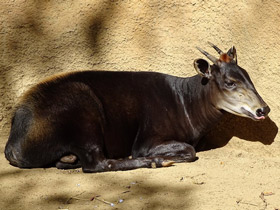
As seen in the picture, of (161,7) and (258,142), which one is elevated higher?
(161,7)

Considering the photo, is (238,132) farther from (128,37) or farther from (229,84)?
(128,37)

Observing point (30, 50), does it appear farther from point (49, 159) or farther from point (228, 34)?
point (228, 34)

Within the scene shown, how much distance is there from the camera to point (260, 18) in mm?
6004

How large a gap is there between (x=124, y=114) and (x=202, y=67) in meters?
1.04

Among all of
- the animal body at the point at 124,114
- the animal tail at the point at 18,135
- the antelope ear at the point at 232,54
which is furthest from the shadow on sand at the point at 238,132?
the animal tail at the point at 18,135

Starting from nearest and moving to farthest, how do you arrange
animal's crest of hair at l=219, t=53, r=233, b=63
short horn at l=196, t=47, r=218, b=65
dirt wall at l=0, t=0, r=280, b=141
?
animal's crest of hair at l=219, t=53, r=233, b=63, short horn at l=196, t=47, r=218, b=65, dirt wall at l=0, t=0, r=280, b=141

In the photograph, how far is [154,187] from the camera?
4.93 metres

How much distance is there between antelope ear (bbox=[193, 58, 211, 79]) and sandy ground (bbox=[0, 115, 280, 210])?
97 centimetres

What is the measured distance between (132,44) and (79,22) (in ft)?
2.32

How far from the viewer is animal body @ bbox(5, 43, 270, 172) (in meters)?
5.46

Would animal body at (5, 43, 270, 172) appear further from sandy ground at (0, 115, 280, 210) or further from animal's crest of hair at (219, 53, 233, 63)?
sandy ground at (0, 115, 280, 210)

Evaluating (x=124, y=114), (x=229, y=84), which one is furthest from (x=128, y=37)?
(x=229, y=84)

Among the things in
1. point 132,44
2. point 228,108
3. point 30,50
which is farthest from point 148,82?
point 30,50

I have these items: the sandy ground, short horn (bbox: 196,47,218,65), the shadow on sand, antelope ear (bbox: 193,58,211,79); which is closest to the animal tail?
the sandy ground
